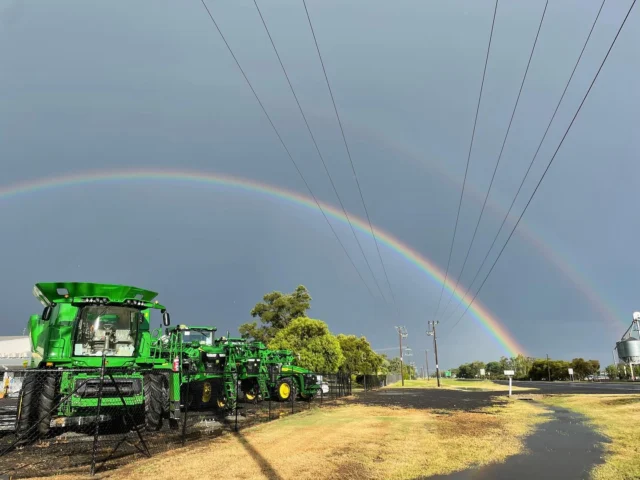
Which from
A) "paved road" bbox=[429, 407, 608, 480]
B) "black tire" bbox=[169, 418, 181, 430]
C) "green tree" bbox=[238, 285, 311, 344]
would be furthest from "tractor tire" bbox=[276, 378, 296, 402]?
"green tree" bbox=[238, 285, 311, 344]

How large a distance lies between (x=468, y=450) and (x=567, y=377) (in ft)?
353

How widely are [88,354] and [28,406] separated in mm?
1884

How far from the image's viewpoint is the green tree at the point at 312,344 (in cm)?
4794

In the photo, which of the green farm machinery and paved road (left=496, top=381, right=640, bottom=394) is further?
paved road (left=496, top=381, right=640, bottom=394)

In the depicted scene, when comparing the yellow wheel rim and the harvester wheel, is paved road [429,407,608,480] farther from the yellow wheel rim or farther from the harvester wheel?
the yellow wheel rim

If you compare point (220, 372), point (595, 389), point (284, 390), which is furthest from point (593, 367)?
point (220, 372)

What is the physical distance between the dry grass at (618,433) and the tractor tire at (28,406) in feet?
40.6

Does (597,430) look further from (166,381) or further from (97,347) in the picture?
(97,347)

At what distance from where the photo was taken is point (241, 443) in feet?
34.9

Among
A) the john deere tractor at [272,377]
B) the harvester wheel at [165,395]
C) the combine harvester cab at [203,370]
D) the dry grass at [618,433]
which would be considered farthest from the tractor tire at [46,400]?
the dry grass at [618,433]

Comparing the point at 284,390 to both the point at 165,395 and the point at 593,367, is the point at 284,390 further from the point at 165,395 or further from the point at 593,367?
the point at 593,367

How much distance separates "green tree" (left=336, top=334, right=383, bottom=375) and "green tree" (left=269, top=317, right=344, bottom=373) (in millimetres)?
15394

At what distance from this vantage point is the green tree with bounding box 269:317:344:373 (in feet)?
157


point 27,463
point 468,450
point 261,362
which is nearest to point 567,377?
point 261,362
